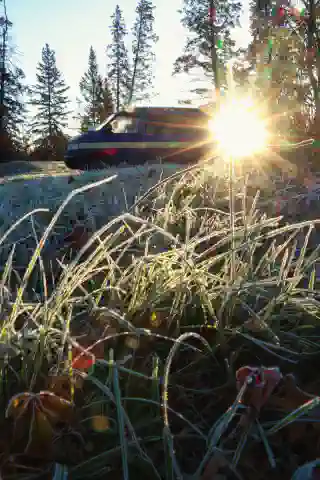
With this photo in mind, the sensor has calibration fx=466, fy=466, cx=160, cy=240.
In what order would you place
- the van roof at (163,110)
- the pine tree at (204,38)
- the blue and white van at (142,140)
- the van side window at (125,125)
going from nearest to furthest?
the blue and white van at (142,140), the van side window at (125,125), the van roof at (163,110), the pine tree at (204,38)

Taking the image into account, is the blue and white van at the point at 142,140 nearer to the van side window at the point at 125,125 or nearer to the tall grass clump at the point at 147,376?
the van side window at the point at 125,125

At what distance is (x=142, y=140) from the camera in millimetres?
9977

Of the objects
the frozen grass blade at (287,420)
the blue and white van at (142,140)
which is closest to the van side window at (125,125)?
the blue and white van at (142,140)

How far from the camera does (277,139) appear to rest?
6.96 metres

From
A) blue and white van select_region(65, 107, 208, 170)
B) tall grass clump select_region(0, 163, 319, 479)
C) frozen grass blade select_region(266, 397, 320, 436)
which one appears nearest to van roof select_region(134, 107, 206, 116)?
blue and white van select_region(65, 107, 208, 170)

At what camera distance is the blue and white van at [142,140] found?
32.0ft

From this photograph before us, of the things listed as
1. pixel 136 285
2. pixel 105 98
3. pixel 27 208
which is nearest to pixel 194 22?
pixel 105 98

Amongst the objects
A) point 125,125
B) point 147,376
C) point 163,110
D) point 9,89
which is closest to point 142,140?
point 125,125

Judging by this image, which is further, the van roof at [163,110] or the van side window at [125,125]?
the van roof at [163,110]

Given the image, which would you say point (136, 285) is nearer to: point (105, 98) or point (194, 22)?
point (194, 22)

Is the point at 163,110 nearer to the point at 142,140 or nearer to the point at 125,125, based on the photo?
the point at 125,125

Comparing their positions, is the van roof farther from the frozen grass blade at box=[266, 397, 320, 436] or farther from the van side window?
the frozen grass blade at box=[266, 397, 320, 436]

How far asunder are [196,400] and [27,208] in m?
2.63

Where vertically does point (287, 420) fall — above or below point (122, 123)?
below
